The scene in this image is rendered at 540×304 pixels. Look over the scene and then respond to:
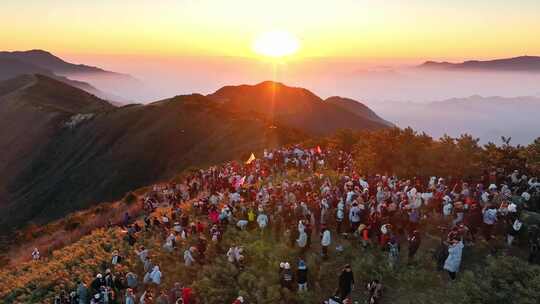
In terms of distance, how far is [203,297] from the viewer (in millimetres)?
18062

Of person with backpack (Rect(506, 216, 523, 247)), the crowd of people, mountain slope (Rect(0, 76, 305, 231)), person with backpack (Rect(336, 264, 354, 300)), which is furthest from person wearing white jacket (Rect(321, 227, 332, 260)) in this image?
mountain slope (Rect(0, 76, 305, 231))

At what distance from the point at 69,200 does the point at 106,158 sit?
15189 mm

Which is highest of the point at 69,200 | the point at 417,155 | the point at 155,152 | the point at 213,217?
the point at 417,155

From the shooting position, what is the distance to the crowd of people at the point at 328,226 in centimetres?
1738

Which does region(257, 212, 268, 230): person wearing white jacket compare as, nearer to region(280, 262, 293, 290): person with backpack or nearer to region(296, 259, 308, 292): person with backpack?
region(280, 262, 293, 290): person with backpack

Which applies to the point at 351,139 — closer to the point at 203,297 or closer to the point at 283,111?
the point at 203,297

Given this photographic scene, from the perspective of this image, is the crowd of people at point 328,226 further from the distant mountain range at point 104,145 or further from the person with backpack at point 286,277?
the distant mountain range at point 104,145

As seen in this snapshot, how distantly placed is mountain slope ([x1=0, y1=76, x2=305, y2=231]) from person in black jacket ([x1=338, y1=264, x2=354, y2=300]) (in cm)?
4065

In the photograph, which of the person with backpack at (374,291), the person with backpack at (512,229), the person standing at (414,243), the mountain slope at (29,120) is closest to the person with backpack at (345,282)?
the person with backpack at (374,291)

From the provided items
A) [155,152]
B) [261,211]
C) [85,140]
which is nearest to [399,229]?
[261,211]

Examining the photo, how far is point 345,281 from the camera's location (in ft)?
52.6

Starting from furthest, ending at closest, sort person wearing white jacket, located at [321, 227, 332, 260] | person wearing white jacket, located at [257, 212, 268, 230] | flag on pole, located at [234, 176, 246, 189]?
1. flag on pole, located at [234, 176, 246, 189]
2. person wearing white jacket, located at [257, 212, 268, 230]
3. person wearing white jacket, located at [321, 227, 332, 260]

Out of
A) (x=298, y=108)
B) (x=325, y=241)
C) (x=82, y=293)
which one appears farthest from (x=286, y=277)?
(x=298, y=108)

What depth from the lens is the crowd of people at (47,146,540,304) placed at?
17.4 metres
